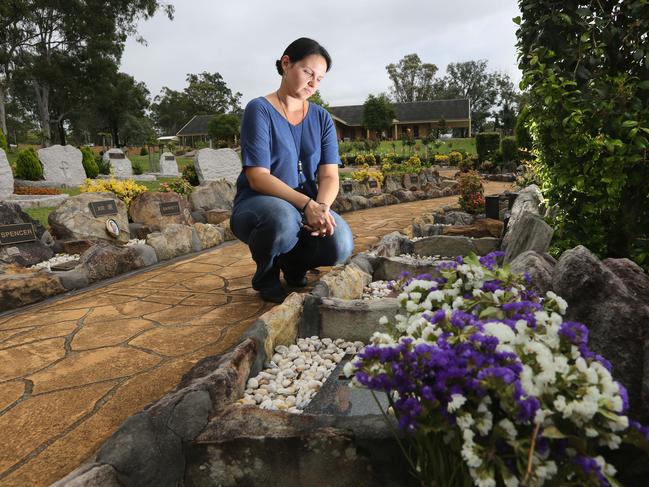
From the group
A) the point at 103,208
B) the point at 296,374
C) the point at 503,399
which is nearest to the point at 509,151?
the point at 103,208

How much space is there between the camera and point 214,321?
3.05 m

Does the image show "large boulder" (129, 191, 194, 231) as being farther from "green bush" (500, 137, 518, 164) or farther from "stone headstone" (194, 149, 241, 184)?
"green bush" (500, 137, 518, 164)

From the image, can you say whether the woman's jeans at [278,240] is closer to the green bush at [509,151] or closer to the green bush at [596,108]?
the green bush at [596,108]

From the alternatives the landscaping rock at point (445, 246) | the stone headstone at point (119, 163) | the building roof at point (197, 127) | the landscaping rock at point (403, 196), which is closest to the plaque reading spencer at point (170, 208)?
→ the landscaping rock at point (445, 246)

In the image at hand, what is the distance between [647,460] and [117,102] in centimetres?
4468

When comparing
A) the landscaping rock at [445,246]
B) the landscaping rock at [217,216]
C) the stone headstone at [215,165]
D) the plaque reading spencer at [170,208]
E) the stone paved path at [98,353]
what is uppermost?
the stone headstone at [215,165]

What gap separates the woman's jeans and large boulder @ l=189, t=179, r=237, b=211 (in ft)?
17.0

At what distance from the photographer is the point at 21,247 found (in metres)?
5.12

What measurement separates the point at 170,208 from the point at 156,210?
8.2 inches

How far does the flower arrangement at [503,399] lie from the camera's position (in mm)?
982

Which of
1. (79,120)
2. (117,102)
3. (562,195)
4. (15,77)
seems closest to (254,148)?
(562,195)

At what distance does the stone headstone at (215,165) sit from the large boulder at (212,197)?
3.16 metres

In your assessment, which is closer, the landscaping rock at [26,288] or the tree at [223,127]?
the landscaping rock at [26,288]

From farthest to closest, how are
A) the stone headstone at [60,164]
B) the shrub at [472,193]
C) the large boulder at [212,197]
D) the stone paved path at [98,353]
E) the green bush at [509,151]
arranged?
the green bush at [509,151], the stone headstone at [60,164], the large boulder at [212,197], the shrub at [472,193], the stone paved path at [98,353]
